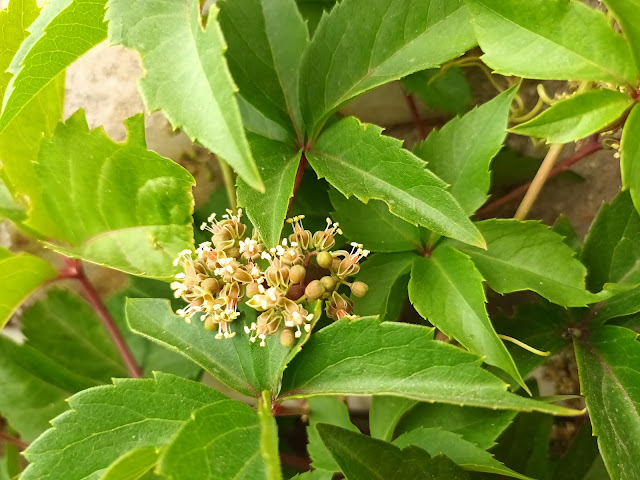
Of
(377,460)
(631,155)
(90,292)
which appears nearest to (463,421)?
(377,460)

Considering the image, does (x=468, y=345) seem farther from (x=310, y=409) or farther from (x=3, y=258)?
(x=3, y=258)

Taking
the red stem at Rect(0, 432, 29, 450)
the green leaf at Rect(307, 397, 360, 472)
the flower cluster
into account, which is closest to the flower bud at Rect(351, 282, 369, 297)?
the flower cluster

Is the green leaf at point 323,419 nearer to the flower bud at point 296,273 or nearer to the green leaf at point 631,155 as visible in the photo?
the flower bud at point 296,273

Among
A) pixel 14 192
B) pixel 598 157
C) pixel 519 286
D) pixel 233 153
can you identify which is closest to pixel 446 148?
pixel 519 286

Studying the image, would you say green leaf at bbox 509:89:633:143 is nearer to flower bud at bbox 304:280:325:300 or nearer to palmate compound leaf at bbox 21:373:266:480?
flower bud at bbox 304:280:325:300

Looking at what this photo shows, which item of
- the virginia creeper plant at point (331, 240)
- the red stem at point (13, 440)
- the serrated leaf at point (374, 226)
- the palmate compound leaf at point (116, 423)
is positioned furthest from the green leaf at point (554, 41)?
the red stem at point (13, 440)

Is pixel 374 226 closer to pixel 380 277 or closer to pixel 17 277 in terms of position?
pixel 380 277
